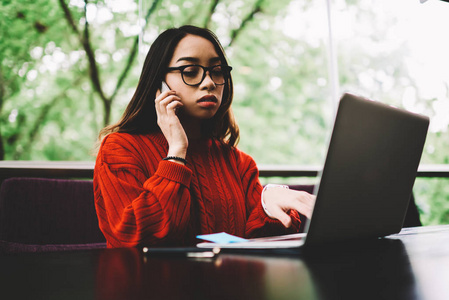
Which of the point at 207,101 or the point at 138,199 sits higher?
the point at 207,101

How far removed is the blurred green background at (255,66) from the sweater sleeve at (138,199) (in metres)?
1.44

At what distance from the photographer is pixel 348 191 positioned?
0.68m

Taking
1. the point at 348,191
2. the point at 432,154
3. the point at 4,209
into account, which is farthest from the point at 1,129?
the point at 432,154

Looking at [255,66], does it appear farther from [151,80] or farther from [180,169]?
[180,169]

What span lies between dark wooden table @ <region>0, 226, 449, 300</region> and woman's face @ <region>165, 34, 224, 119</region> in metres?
0.60

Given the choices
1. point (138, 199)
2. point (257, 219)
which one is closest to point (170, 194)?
point (138, 199)

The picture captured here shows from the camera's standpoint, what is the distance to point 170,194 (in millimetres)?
1003

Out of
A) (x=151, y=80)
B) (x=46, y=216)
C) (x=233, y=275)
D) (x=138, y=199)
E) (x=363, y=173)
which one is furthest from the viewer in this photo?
(x=46, y=216)

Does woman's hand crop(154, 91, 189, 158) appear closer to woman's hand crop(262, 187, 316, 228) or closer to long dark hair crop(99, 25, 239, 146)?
long dark hair crop(99, 25, 239, 146)

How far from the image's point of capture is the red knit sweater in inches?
38.2

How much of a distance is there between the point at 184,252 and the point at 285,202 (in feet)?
1.32

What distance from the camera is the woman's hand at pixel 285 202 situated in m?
0.92

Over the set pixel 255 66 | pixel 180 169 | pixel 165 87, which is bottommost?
pixel 180 169

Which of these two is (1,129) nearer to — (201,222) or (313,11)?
(201,222)
